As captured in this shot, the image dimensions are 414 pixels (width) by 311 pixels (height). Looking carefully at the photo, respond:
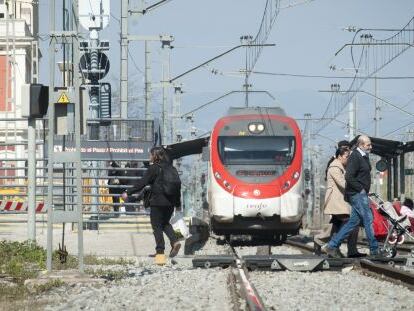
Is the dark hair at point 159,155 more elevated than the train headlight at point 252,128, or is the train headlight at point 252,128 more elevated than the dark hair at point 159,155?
the train headlight at point 252,128

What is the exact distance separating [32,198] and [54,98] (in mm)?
5587

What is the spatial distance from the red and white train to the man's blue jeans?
7.66m

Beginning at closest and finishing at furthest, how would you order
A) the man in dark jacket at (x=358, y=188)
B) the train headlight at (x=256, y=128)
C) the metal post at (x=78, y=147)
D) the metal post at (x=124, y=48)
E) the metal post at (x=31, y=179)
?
the metal post at (x=78, y=147)
the man in dark jacket at (x=358, y=188)
the metal post at (x=31, y=179)
the train headlight at (x=256, y=128)
the metal post at (x=124, y=48)

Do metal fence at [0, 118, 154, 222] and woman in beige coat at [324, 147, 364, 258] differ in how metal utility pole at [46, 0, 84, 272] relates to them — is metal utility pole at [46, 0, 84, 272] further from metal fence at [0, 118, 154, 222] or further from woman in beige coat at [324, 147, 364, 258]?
metal fence at [0, 118, 154, 222]

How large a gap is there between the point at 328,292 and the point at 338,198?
5.43 meters

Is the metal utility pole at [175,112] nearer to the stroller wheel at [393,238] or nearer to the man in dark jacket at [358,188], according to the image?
the stroller wheel at [393,238]

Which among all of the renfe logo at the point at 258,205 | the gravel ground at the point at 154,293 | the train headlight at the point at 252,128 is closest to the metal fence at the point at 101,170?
the renfe logo at the point at 258,205

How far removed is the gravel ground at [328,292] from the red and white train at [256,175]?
9.56m

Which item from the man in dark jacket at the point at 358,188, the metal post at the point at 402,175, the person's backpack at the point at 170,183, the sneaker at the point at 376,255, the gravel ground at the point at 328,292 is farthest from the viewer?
the metal post at the point at 402,175

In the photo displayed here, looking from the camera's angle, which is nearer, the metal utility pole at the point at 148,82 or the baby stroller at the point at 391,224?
the baby stroller at the point at 391,224

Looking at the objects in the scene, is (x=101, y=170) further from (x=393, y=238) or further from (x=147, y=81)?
(x=147, y=81)

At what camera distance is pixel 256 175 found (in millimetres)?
23484

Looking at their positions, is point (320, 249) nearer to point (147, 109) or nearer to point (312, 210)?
point (147, 109)

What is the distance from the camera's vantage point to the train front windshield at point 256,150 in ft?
78.5
